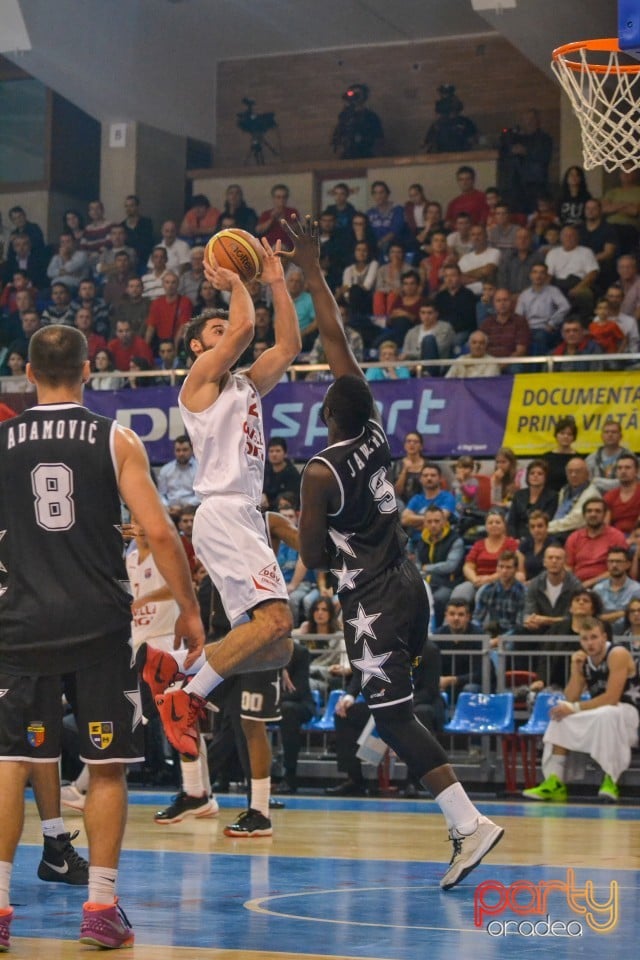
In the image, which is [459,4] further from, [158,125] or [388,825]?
[388,825]

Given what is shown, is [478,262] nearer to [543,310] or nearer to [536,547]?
[543,310]

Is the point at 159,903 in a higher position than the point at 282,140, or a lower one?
lower

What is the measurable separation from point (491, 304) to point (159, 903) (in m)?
12.5

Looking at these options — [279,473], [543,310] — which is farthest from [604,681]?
[543,310]

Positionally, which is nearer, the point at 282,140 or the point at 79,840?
the point at 79,840

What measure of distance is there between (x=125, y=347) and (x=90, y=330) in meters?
1.08

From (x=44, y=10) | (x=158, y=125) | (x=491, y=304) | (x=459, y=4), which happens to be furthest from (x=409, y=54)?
(x=491, y=304)

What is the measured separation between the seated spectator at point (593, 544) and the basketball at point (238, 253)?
7.16m

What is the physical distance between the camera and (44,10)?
2084 centimetres

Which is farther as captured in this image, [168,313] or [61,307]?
[61,307]

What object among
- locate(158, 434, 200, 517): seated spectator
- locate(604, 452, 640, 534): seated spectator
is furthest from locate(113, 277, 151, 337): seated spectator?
locate(604, 452, 640, 534): seated spectator

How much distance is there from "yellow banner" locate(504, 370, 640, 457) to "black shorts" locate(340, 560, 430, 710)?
30.0 feet

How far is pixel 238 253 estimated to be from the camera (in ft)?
23.6

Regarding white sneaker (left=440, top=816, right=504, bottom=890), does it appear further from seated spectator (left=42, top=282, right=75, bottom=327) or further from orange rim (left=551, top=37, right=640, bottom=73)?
seated spectator (left=42, top=282, right=75, bottom=327)
